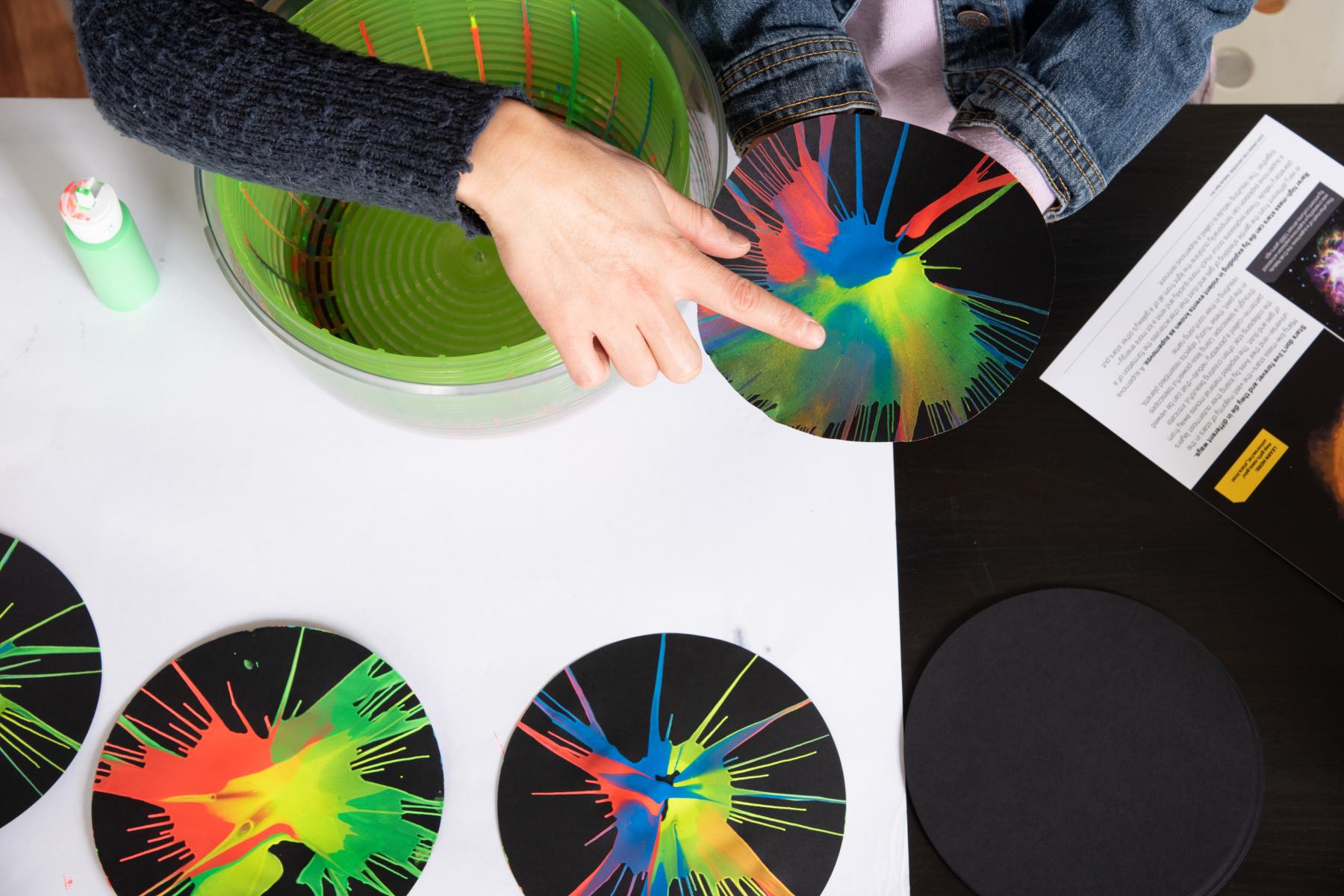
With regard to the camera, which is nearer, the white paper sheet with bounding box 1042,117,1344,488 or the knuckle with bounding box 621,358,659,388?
the knuckle with bounding box 621,358,659,388

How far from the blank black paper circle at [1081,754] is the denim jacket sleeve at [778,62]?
37 centimetres

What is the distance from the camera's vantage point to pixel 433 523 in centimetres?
68

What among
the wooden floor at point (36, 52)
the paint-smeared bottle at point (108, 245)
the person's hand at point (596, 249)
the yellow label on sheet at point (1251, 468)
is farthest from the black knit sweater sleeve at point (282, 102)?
the wooden floor at point (36, 52)

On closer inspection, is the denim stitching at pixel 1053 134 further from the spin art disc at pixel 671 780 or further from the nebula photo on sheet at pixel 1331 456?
the spin art disc at pixel 671 780

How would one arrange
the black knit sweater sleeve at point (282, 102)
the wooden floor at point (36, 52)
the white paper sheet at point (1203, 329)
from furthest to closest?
1. the wooden floor at point (36, 52)
2. the white paper sheet at point (1203, 329)
3. the black knit sweater sleeve at point (282, 102)

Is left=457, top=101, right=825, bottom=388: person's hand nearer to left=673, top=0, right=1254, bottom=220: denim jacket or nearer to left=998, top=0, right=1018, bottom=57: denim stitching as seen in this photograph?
left=673, top=0, right=1254, bottom=220: denim jacket

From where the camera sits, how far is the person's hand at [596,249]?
52 cm

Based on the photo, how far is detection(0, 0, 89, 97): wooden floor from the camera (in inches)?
48.2

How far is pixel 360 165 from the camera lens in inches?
20.0

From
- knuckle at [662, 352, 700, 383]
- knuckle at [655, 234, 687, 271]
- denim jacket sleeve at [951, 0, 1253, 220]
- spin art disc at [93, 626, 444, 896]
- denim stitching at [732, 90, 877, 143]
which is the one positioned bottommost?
spin art disc at [93, 626, 444, 896]

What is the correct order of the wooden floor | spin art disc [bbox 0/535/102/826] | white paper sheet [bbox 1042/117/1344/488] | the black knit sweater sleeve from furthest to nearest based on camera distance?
1. the wooden floor
2. white paper sheet [bbox 1042/117/1344/488]
3. spin art disc [bbox 0/535/102/826]
4. the black knit sweater sleeve

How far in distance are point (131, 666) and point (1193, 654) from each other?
27.3 inches

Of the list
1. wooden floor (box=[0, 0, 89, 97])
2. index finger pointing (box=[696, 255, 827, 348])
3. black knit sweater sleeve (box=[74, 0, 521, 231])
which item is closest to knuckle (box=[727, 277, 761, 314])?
index finger pointing (box=[696, 255, 827, 348])

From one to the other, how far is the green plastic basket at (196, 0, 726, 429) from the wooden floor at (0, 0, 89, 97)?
786 millimetres
